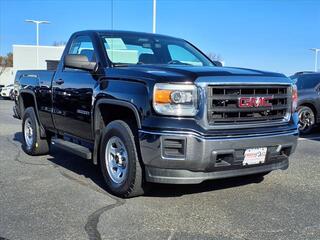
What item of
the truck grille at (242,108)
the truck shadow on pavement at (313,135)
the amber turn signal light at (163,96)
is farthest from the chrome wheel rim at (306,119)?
the amber turn signal light at (163,96)

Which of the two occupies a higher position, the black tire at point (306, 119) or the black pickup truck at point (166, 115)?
the black pickup truck at point (166, 115)

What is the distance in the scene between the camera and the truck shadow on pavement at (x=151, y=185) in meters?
6.01

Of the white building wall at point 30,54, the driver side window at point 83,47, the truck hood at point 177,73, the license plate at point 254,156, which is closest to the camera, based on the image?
the truck hood at point 177,73

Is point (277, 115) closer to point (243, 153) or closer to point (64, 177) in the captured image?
point (243, 153)

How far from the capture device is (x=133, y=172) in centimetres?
541

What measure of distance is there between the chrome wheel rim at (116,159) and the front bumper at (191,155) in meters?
0.48

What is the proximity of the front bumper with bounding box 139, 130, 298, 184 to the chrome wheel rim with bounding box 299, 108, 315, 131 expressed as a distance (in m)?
7.46

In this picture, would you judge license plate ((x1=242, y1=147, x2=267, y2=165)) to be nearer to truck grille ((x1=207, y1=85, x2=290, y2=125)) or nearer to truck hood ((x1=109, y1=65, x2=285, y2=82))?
truck grille ((x1=207, y1=85, x2=290, y2=125))

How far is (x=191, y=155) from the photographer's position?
4938 mm

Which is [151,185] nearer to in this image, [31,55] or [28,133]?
[28,133]

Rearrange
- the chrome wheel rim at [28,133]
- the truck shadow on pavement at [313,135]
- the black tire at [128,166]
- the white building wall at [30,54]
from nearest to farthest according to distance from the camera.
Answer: the black tire at [128,166] < the chrome wheel rim at [28,133] < the truck shadow on pavement at [313,135] < the white building wall at [30,54]

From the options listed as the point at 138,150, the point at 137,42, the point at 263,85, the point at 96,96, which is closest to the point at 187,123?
the point at 138,150

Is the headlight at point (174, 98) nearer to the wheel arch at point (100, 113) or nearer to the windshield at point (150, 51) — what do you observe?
the wheel arch at point (100, 113)

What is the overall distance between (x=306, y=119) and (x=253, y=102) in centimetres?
758
